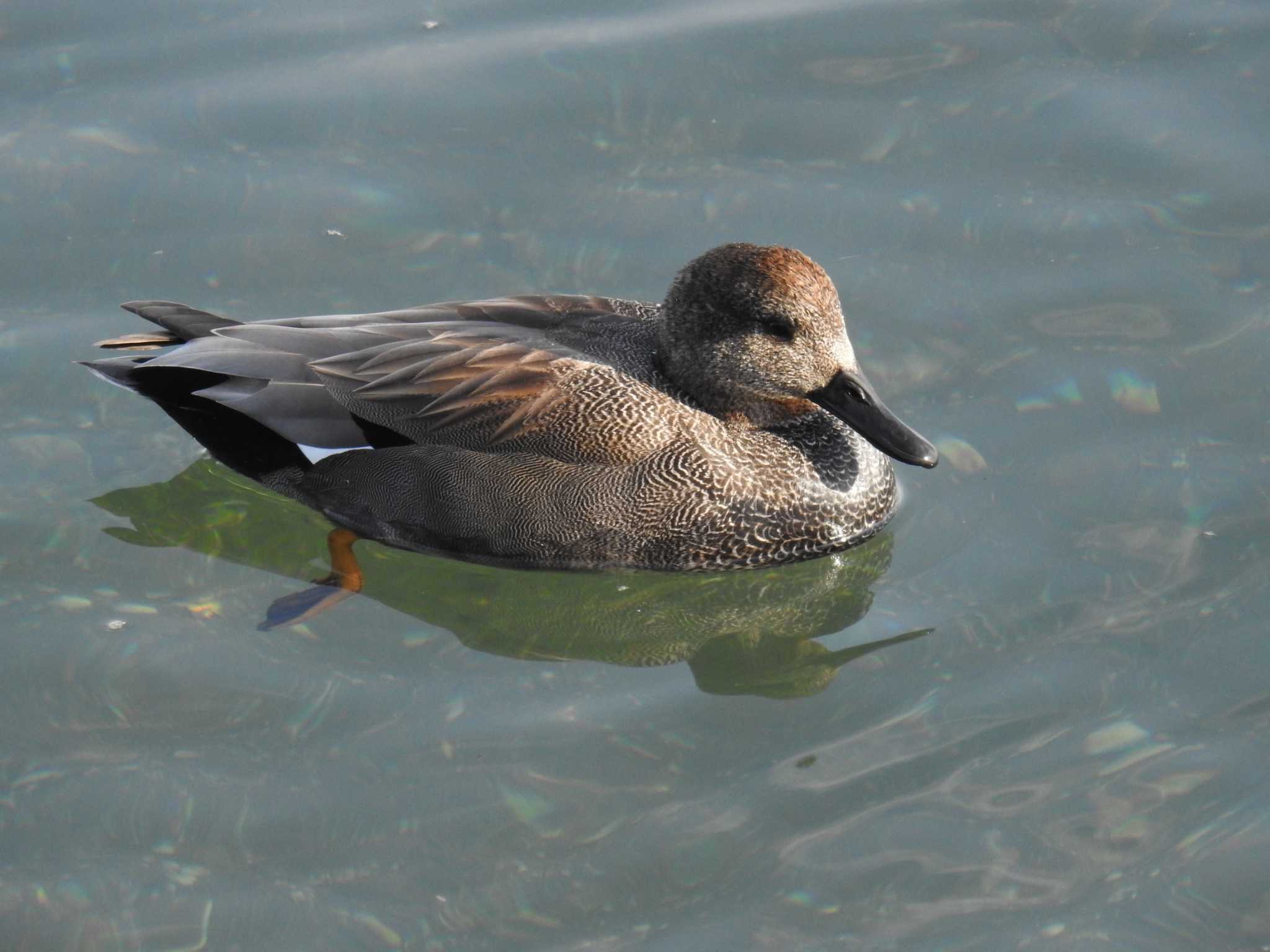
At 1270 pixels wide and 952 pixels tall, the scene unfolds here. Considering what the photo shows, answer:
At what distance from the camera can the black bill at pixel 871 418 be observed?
266 inches

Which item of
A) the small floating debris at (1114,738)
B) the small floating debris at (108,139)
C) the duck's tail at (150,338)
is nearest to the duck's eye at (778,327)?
the small floating debris at (1114,738)

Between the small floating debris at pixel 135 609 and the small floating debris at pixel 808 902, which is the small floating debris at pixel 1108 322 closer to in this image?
the small floating debris at pixel 808 902

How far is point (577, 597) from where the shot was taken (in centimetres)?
690

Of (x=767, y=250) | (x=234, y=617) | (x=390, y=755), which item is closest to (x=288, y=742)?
(x=390, y=755)

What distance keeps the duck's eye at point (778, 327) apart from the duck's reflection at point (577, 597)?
3.21ft

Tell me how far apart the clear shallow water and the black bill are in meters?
0.46

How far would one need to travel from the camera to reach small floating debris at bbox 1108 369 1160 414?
7.43m

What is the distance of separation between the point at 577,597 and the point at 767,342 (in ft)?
4.22

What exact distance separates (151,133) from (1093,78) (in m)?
5.00

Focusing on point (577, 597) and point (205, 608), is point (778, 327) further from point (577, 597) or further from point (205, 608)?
point (205, 608)

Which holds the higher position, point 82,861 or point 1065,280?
point 1065,280

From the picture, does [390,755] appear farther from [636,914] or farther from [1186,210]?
[1186,210]

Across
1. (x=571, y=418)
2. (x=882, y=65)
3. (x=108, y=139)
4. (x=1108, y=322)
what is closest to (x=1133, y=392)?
(x=1108, y=322)

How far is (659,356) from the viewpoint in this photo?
23.3ft
